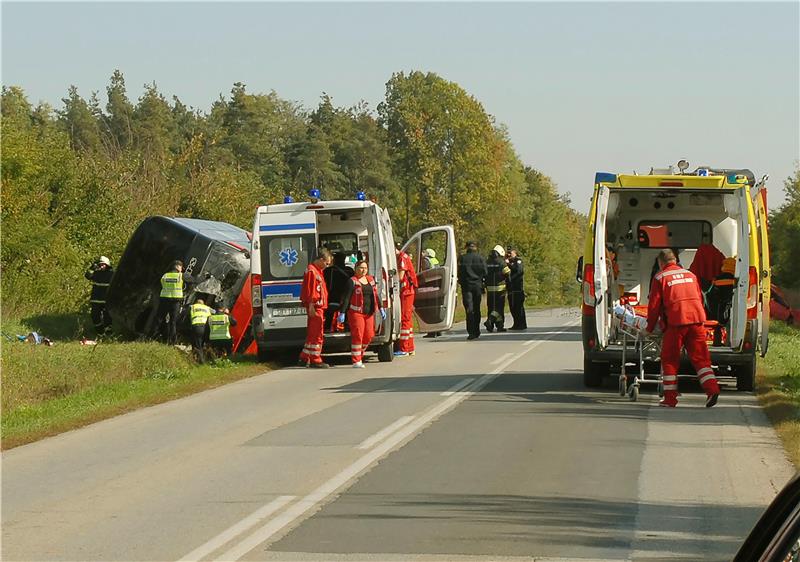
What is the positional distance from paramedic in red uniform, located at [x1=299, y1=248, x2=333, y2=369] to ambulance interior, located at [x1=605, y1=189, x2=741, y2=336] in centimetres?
485

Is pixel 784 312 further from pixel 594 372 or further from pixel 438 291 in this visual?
pixel 594 372

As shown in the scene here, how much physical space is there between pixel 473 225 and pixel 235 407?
69.6 metres

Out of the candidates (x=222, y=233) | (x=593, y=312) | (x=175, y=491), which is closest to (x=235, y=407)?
(x=593, y=312)

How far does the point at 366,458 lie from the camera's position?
11148 mm

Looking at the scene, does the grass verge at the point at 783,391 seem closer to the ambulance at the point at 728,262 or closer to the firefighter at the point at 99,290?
the ambulance at the point at 728,262

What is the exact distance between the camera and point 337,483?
9914mm

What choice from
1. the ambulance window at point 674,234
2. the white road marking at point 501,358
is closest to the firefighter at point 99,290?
the white road marking at point 501,358

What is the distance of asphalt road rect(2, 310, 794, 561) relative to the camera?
25.6 feet

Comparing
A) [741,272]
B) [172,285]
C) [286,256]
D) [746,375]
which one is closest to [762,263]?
[741,272]

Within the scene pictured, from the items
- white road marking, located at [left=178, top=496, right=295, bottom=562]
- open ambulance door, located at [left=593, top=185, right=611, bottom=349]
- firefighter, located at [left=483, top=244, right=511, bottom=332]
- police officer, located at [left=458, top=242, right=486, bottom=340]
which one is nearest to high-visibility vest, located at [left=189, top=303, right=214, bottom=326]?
police officer, located at [left=458, top=242, right=486, bottom=340]

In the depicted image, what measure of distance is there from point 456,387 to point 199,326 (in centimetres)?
671

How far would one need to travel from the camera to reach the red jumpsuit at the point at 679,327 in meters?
14.7

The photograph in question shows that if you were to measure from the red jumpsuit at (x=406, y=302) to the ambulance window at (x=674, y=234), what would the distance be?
5.93m

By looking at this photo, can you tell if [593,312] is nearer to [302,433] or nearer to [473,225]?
[302,433]
